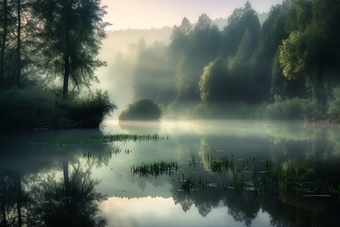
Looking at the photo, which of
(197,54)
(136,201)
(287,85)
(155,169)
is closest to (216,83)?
(287,85)

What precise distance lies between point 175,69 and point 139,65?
1095cm

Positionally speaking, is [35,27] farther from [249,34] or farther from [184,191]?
[249,34]

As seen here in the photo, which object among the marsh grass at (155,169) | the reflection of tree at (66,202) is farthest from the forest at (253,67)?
the reflection of tree at (66,202)

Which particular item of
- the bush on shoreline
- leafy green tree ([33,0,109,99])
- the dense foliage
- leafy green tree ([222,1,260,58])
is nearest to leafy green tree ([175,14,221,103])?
leafy green tree ([222,1,260,58])

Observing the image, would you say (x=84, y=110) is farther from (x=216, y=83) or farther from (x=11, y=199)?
(x=216, y=83)

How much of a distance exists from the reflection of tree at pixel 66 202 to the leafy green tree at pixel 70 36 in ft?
75.5

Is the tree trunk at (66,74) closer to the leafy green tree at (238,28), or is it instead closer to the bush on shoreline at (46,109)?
the bush on shoreline at (46,109)

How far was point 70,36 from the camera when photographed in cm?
2781

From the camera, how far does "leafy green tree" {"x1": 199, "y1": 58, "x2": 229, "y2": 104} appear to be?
165ft

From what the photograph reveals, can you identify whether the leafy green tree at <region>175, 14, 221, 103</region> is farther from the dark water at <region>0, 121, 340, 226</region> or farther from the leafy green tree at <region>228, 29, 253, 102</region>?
the dark water at <region>0, 121, 340, 226</region>

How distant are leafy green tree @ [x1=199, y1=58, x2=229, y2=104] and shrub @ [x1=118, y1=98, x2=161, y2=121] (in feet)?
33.3

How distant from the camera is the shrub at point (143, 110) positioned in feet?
Answer: 170

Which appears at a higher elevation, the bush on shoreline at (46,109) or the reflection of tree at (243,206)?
the bush on shoreline at (46,109)

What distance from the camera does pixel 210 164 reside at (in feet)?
28.9
